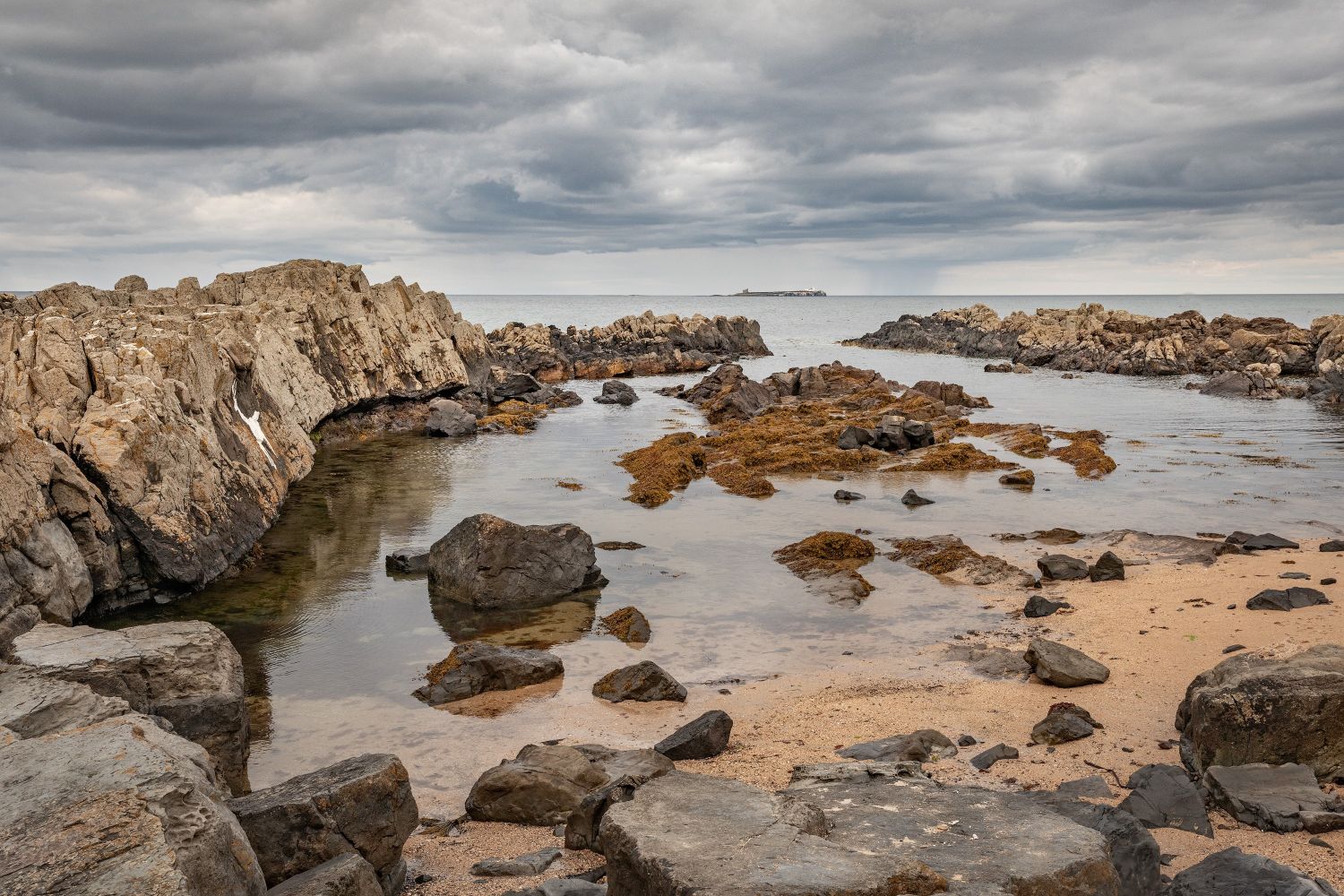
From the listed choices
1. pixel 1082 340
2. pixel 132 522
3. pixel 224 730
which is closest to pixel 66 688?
pixel 224 730

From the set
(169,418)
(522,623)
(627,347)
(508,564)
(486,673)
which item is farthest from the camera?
(627,347)

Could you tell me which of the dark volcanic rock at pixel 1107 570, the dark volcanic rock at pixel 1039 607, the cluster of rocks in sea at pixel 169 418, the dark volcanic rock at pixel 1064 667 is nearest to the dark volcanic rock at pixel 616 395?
the cluster of rocks in sea at pixel 169 418

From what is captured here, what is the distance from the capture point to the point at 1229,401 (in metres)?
51.3

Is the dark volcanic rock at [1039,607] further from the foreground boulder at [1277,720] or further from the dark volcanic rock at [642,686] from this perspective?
the foreground boulder at [1277,720]

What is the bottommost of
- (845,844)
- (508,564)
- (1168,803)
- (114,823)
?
(508,564)

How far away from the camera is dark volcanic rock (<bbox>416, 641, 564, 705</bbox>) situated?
42.4ft

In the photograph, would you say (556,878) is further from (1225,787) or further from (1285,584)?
(1285,584)

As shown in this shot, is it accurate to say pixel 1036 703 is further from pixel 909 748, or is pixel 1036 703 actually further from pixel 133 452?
pixel 133 452

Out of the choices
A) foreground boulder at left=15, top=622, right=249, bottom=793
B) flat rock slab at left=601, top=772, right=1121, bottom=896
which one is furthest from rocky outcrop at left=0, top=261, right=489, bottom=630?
flat rock slab at left=601, top=772, right=1121, bottom=896

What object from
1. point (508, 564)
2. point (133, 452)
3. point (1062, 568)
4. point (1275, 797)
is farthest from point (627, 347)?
point (1275, 797)

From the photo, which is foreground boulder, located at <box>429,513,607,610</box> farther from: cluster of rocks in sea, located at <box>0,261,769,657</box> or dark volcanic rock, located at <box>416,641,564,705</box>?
cluster of rocks in sea, located at <box>0,261,769,657</box>

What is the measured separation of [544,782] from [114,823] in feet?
14.0

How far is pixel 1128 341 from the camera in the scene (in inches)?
3083

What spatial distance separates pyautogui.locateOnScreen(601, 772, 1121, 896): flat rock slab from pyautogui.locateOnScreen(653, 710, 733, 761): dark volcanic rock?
3353 mm
